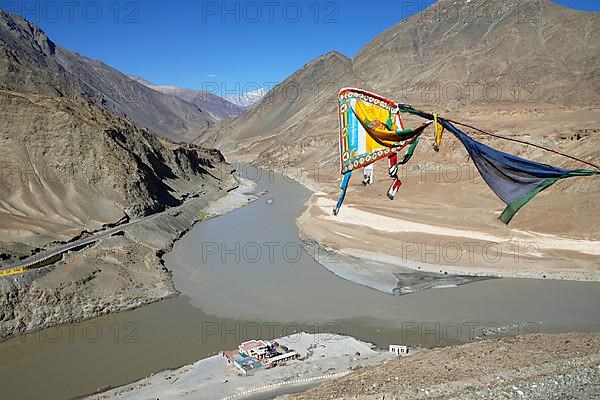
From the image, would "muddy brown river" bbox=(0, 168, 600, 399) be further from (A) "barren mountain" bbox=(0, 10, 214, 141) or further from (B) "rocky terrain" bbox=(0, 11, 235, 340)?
(A) "barren mountain" bbox=(0, 10, 214, 141)

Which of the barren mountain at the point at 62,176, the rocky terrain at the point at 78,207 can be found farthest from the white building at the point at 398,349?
the barren mountain at the point at 62,176

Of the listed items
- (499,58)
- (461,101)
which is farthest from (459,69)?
(461,101)

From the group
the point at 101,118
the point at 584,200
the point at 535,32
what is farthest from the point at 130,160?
the point at 535,32

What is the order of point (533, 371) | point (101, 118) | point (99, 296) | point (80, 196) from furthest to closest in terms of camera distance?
1. point (101, 118)
2. point (80, 196)
3. point (99, 296)
4. point (533, 371)

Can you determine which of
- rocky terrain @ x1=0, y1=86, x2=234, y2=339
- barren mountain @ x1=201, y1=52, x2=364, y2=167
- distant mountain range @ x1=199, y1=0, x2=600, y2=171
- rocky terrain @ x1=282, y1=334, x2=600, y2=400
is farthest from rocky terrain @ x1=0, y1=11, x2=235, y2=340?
distant mountain range @ x1=199, y1=0, x2=600, y2=171

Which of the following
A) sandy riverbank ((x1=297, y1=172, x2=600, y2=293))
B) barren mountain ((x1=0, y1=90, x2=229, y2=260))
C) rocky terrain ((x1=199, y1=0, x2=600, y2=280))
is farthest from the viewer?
rocky terrain ((x1=199, y1=0, x2=600, y2=280))

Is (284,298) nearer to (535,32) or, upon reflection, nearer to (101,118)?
(101,118)

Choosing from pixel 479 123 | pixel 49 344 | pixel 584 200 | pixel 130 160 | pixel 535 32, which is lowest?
pixel 49 344
